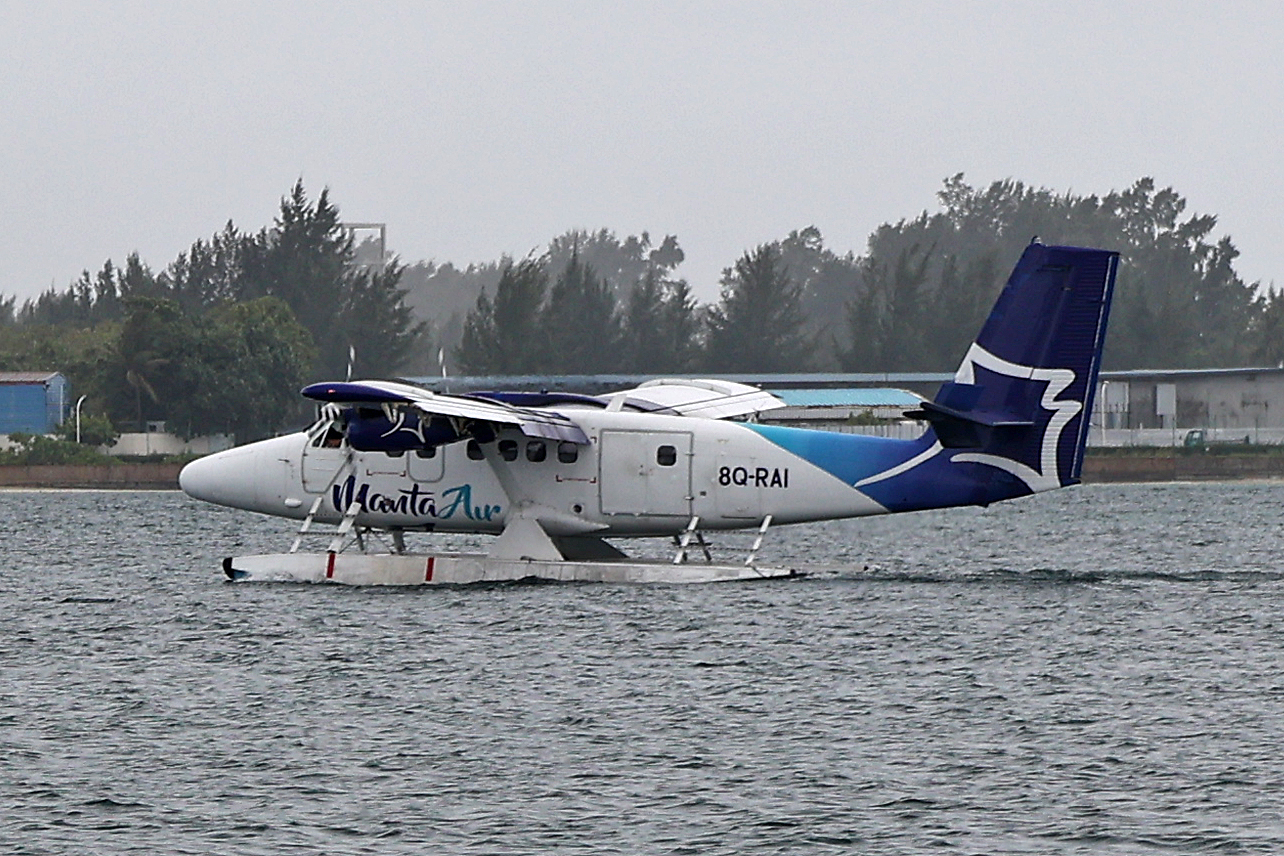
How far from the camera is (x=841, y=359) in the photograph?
132 m

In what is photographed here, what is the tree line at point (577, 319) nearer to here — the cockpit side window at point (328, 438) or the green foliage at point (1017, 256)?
the green foliage at point (1017, 256)

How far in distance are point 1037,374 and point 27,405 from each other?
75810 mm

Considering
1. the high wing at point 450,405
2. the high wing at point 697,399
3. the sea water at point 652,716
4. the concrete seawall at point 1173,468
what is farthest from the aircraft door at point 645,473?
the concrete seawall at point 1173,468

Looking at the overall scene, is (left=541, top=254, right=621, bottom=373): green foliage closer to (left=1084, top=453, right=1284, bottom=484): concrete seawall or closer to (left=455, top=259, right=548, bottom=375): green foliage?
(left=455, top=259, right=548, bottom=375): green foliage

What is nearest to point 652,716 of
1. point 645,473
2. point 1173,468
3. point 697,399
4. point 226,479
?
point 645,473

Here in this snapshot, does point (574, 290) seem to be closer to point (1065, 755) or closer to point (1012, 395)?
point (1012, 395)

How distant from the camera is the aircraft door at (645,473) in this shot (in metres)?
30.0

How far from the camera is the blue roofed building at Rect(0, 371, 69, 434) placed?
9606 centimetres

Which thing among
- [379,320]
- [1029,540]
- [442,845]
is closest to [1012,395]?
[442,845]

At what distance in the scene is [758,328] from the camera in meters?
133

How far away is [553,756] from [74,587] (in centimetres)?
1840

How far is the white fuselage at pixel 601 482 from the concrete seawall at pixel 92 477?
2378 inches

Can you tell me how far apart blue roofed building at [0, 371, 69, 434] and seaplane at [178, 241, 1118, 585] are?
225 feet

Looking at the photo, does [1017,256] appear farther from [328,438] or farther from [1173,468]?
[328,438]
